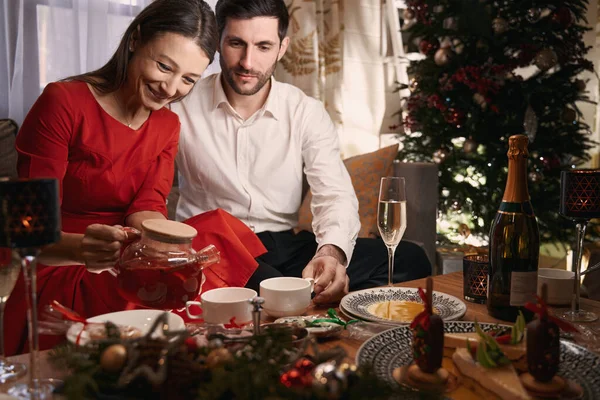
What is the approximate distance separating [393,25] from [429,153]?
1.01 metres

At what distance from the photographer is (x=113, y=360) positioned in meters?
0.67

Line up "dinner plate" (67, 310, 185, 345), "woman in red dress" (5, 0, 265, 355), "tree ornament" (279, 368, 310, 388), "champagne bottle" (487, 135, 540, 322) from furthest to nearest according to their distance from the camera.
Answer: "woman in red dress" (5, 0, 265, 355)
"champagne bottle" (487, 135, 540, 322)
"dinner plate" (67, 310, 185, 345)
"tree ornament" (279, 368, 310, 388)

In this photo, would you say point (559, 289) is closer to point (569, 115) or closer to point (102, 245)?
point (102, 245)

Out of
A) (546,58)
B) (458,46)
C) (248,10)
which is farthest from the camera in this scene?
(458,46)

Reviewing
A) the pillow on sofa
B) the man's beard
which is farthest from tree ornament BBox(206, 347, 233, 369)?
the pillow on sofa

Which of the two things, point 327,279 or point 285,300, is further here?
point 327,279

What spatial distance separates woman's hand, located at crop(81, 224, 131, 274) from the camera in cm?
111

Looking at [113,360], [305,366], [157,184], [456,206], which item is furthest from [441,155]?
[113,360]

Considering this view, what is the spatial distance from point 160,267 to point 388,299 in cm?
52

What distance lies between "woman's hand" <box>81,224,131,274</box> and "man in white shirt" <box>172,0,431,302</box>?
0.91 metres

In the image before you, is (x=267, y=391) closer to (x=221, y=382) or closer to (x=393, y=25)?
(x=221, y=382)

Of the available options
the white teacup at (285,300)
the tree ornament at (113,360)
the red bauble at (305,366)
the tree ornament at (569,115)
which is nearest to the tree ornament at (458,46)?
the tree ornament at (569,115)

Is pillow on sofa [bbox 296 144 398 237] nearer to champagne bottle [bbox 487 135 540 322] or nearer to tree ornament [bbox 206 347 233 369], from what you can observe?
champagne bottle [bbox 487 135 540 322]

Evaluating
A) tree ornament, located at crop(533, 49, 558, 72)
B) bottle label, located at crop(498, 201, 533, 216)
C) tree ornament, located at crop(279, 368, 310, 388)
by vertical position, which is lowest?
tree ornament, located at crop(279, 368, 310, 388)
